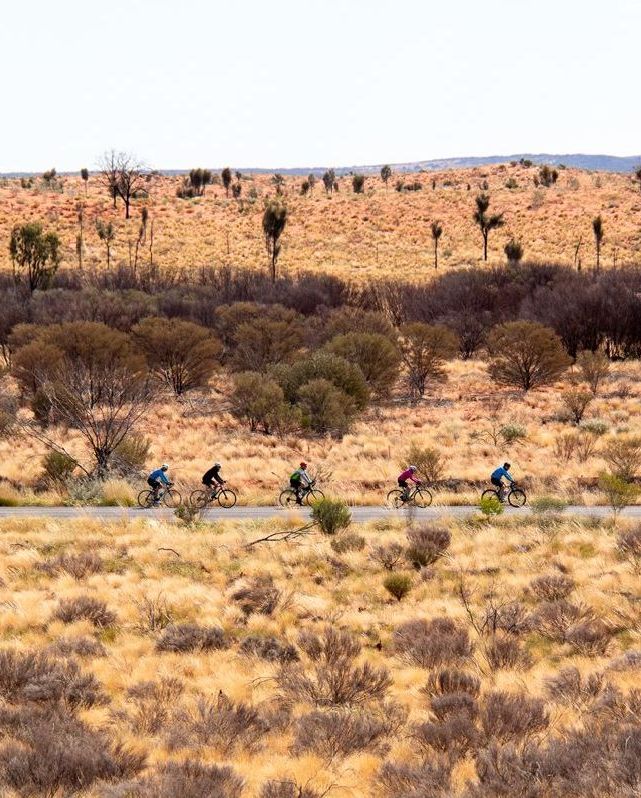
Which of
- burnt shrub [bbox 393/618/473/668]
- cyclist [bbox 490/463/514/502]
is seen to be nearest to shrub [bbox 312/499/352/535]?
cyclist [bbox 490/463/514/502]

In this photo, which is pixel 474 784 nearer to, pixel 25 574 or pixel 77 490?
pixel 25 574

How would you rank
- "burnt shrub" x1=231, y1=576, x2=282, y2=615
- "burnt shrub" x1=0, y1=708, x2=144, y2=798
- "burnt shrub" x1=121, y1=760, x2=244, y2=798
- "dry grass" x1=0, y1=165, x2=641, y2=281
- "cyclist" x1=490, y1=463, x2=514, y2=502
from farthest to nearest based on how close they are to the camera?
"dry grass" x1=0, y1=165, x2=641, y2=281 < "cyclist" x1=490, y1=463, x2=514, y2=502 < "burnt shrub" x1=231, y1=576, x2=282, y2=615 < "burnt shrub" x1=0, y1=708, x2=144, y2=798 < "burnt shrub" x1=121, y1=760, x2=244, y2=798

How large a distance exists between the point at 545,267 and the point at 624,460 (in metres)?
39.3

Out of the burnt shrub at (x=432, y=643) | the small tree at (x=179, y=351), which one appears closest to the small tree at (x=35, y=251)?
the small tree at (x=179, y=351)

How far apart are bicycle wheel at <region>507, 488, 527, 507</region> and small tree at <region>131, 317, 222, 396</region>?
2134cm

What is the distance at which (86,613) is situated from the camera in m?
11.7

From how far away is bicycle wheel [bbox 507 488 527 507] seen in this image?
19.3 metres

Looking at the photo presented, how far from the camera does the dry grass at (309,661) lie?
723cm

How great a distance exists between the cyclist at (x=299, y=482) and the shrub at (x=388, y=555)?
15.7ft

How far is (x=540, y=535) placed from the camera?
1556cm

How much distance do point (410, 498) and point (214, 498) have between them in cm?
468

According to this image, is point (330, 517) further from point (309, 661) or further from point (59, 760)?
point (59, 760)

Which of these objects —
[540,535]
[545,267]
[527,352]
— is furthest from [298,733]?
[545,267]

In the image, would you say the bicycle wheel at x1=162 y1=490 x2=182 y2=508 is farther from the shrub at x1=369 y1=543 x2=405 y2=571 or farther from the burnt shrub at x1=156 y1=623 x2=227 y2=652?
the burnt shrub at x1=156 y1=623 x2=227 y2=652
